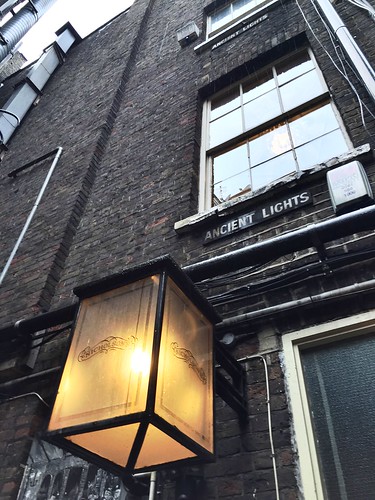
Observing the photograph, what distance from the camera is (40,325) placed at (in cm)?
375

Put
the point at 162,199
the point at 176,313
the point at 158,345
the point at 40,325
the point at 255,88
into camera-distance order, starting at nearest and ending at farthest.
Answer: the point at 158,345, the point at 176,313, the point at 40,325, the point at 162,199, the point at 255,88

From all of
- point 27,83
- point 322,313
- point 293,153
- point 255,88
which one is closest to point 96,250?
point 293,153

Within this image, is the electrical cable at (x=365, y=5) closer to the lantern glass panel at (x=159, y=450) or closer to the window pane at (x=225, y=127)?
the window pane at (x=225, y=127)

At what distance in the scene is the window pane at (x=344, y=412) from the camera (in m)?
2.40

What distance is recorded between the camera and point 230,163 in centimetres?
527

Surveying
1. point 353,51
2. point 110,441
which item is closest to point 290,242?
point 110,441

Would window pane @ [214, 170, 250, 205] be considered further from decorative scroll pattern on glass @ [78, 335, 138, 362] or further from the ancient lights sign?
decorative scroll pattern on glass @ [78, 335, 138, 362]

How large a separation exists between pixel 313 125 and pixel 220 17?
16.8 ft

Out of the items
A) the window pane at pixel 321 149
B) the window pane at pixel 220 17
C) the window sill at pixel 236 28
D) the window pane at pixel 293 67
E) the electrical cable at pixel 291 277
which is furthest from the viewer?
the window pane at pixel 220 17

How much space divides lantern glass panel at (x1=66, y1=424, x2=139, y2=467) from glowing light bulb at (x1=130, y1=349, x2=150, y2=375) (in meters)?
0.26

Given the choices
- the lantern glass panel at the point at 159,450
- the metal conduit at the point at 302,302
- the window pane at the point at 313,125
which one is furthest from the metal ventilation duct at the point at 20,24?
the lantern glass panel at the point at 159,450

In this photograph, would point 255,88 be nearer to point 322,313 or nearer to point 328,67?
point 328,67

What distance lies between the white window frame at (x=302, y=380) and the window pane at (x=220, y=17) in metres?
7.28

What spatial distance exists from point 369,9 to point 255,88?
67.8 inches
